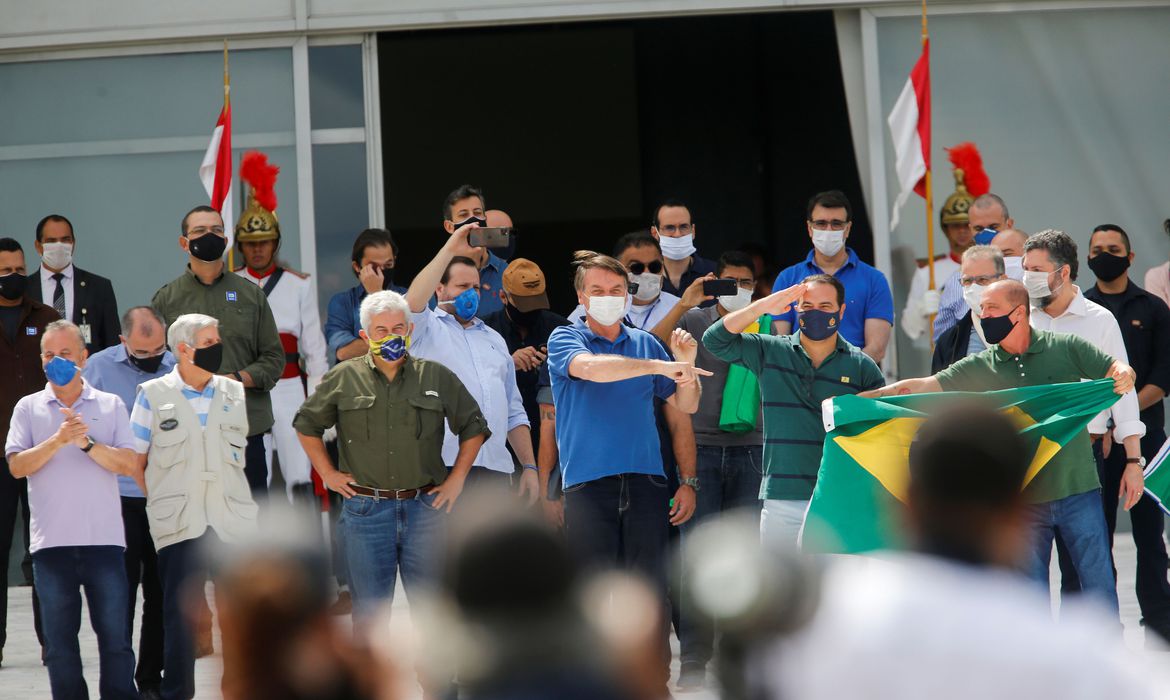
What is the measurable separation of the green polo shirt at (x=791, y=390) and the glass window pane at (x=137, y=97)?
16.9 ft

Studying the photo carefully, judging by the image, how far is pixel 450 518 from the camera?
22.2 ft

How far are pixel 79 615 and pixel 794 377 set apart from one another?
10.1ft

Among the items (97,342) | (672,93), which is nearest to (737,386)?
(97,342)

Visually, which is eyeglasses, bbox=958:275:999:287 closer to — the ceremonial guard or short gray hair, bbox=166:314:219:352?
short gray hair, bbox=166:314:219:352

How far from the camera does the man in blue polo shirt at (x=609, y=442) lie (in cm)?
666

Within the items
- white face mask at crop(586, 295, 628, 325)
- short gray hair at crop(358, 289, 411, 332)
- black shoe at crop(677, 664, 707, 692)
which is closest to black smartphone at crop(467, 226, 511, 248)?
short gray hair at crop(358, 289, 411, 332)

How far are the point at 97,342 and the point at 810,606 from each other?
7194 millimetres

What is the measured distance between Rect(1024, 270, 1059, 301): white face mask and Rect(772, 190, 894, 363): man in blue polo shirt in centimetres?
84

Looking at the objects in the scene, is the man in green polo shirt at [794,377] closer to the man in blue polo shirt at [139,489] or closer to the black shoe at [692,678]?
the black shoe at [692,678]

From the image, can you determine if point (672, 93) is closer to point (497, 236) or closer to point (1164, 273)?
point (1164, 273)

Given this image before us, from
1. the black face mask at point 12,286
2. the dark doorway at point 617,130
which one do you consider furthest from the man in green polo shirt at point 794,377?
the dark doorway at point 617,130

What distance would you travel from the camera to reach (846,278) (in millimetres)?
8180

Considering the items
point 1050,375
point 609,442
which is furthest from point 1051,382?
point 609,442

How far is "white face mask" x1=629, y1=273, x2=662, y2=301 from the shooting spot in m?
8.09
